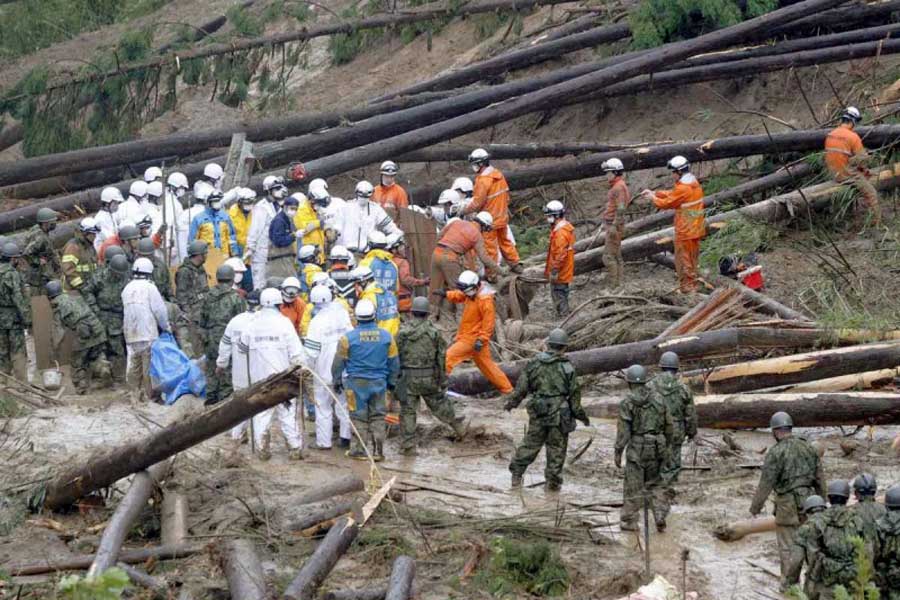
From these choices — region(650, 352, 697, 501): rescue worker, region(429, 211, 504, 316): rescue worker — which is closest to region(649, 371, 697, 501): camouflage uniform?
region(650, 352, 697, 501): rescue worker

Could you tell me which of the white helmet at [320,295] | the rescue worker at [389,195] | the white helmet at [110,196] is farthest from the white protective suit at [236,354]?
the rescue worker at [389,195]

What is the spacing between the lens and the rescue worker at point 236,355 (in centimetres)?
1528

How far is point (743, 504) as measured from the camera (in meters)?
14.0

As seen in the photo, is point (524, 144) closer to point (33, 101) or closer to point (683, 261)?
point (683, 261)

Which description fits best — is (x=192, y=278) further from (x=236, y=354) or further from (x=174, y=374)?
(x=236, y=354)

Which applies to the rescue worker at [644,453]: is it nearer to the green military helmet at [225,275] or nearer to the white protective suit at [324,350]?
the white protective suit at [324,350]

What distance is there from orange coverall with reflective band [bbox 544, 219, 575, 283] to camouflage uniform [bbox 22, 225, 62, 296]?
611 cm

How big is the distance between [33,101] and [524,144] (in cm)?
821

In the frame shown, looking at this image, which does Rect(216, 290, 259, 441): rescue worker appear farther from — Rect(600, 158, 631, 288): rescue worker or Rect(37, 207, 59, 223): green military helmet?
Rect(600, 158, 631, 288): rescue worker

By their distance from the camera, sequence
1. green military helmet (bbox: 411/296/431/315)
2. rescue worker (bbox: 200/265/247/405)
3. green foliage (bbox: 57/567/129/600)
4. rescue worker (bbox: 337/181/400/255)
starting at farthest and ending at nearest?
rescue worker (bbox: 337/181/400/255) < rescue worker (bbox: 200/265/247/405) < green military helmet (bbox: 411/296/431/315) < green foliage (bbox: 57/567/129/600)

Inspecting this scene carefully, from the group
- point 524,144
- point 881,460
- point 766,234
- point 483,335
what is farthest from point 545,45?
point 881,460

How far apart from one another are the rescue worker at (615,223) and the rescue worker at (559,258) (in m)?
0.70

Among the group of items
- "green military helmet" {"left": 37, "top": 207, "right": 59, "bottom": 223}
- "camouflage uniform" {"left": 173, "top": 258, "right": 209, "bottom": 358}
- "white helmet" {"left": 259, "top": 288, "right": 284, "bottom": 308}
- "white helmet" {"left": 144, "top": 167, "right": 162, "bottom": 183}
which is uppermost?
"white helmet" {"left": 144, "top": 167, "right": 162, "bottom": 183}

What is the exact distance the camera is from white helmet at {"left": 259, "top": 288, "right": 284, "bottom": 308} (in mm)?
15117
